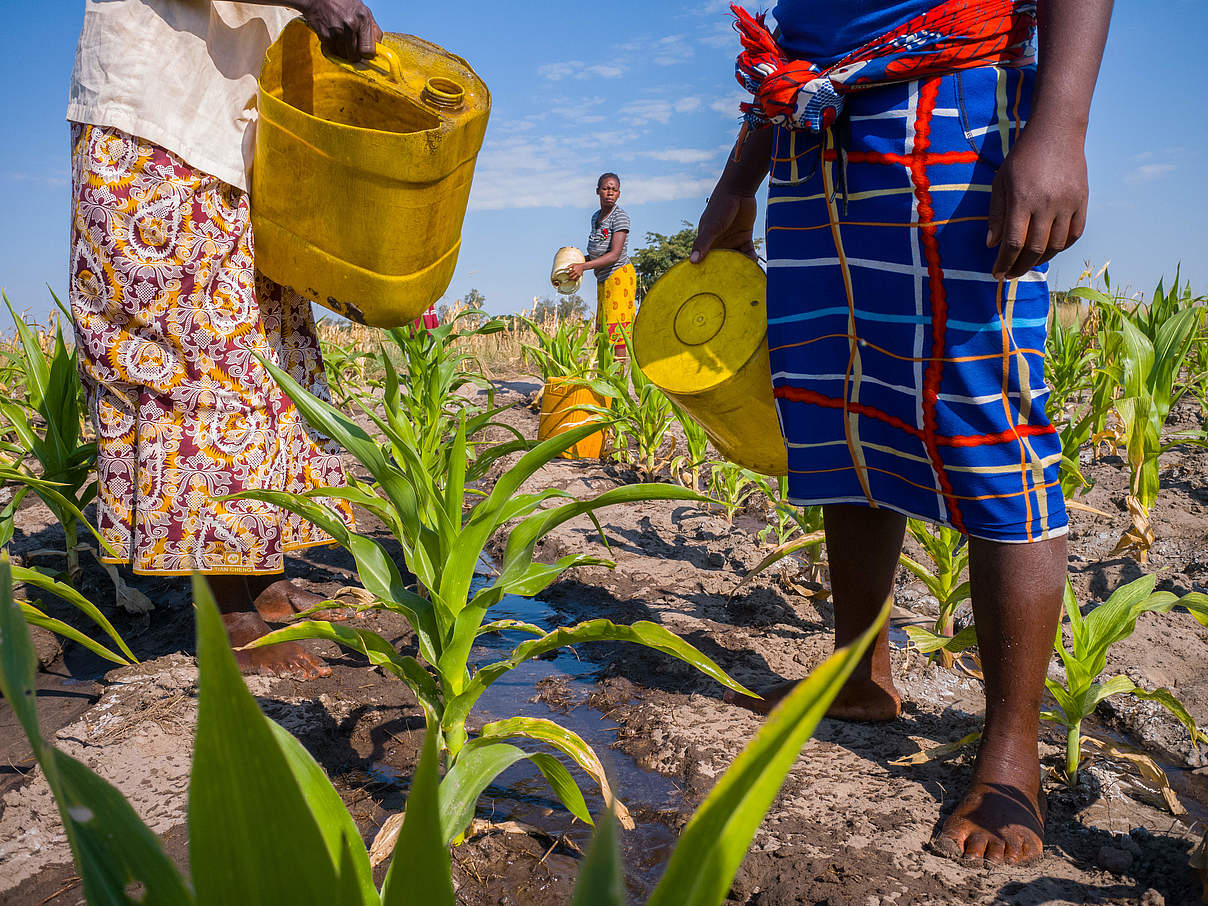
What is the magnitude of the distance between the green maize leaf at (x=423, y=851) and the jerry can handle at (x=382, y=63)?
158 cm

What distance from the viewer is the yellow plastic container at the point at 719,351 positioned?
1.59m

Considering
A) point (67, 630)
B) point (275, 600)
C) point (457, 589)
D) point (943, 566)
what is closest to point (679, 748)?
point (457, 589)

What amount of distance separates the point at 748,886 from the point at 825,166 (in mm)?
1088

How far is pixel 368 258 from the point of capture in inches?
62.6

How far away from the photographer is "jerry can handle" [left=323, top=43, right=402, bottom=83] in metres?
1.60

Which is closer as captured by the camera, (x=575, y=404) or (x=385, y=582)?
(x=385, y=582)

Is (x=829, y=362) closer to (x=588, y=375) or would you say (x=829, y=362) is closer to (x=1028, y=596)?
(x=1028, y=596)

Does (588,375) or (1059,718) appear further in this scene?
(588,375)

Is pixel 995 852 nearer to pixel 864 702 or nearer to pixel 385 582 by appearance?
pixel 864 702

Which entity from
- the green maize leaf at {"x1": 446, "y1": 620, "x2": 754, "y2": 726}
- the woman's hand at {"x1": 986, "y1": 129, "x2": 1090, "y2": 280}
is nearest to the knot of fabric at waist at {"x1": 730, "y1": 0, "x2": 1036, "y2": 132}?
the woman's hand at {"x1": 986, "y1": 129, "x2": 1090, "y2": 280}

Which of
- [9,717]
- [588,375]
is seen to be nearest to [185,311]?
[9,717]

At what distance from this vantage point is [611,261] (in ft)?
18.7

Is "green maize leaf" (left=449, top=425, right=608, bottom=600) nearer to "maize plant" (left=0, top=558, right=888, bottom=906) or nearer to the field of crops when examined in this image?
the field of crops

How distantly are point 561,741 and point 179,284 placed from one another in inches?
45.7
